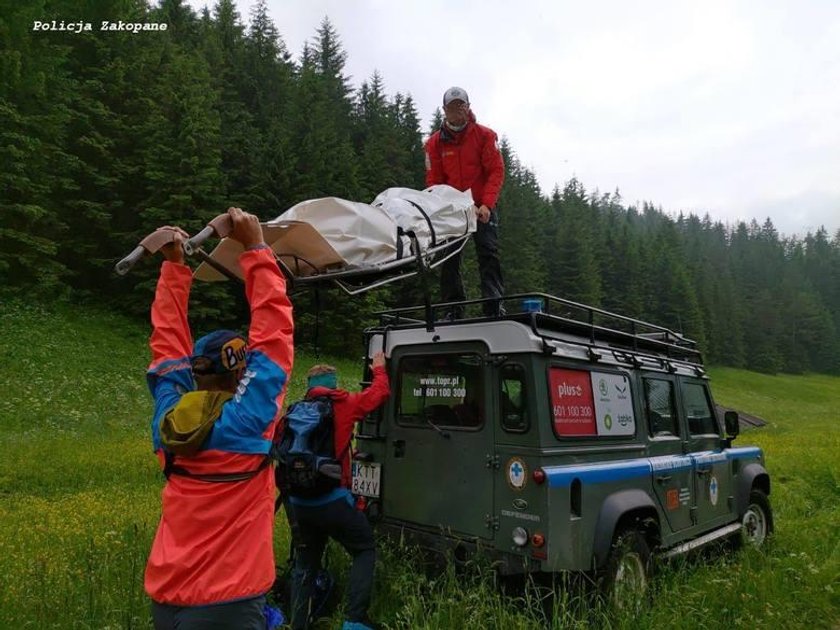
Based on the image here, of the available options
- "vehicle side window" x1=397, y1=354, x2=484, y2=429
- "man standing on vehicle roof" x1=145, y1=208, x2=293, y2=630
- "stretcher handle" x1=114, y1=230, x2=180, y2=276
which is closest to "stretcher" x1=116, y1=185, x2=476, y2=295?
"vehicle side window" x1=397, y1=354, x2=484, y2=429

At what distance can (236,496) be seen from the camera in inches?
96.4

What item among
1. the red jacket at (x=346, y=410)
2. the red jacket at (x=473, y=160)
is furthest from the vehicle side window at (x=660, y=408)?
the red jacket at (x=346, y=410)

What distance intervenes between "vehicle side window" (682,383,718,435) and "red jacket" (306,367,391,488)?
11.4 feet

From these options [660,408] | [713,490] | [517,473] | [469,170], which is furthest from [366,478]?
[713,490]

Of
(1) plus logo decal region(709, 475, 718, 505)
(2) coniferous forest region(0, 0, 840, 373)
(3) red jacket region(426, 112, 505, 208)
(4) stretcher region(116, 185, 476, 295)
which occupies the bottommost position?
(1) plus logo decal region(709, 475, 718, 505)

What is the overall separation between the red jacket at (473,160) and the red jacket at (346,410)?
104 inches

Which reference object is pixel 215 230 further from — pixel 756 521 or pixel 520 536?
pixel 756 521

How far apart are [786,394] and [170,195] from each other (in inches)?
2149

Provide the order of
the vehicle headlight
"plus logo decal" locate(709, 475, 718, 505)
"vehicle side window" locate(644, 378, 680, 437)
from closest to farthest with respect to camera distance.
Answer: the vehicle headlight → "vehicle side window" locate(644, 378, 680, 437) → "plus logo decal" locate(709, 475, 718, 505)

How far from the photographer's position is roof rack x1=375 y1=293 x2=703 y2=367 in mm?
4645

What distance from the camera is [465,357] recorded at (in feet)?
15.9

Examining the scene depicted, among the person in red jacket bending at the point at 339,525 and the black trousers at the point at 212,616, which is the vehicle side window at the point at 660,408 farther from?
the black trousers at the point at 212,616

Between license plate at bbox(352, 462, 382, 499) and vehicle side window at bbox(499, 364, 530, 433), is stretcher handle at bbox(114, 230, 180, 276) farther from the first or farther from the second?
license plate at bbox(352, 462, 382, 499)

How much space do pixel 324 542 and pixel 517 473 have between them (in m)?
1.63
